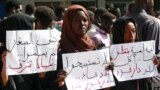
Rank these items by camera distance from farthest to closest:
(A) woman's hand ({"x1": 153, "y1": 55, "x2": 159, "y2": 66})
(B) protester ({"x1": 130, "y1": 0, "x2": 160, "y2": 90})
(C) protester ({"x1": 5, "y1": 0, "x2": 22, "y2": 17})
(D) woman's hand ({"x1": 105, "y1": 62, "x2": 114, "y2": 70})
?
1. (C) protester ({"x1": 5, "y1": 0, "x2": 22, "y2": 17})
2. (B) protester ({"x1": 130, "y1": 0, "x2": 160, "y2": 90})
3. (A) woman's hand ({"x1": 153, "y1": 55, "x2": 159, "y2": 66})
4. (D) woman's hand ({"x1": 105, "y1": 62, "x2": 114, "y2": 70})

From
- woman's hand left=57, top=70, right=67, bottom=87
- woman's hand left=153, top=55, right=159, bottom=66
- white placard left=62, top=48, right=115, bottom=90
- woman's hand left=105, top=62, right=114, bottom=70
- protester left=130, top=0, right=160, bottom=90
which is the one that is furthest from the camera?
protester left=130, top=0, right=160, bottom=90

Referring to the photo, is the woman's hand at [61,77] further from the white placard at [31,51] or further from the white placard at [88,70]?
the white placard at [31,51]

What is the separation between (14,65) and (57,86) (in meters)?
0.42

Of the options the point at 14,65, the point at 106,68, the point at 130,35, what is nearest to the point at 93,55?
the point at 106,68

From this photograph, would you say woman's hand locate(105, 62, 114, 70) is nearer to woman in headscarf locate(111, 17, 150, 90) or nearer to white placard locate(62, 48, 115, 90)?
white placard locate(62, 48, 115, 90)

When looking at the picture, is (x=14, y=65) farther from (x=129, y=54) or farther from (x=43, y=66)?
(x=129, y=54)

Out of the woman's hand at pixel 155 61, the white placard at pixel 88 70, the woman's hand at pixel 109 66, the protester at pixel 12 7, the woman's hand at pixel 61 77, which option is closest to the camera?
the woman's hand at pixel 61 77

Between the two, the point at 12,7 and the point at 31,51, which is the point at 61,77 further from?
the point at 12,7

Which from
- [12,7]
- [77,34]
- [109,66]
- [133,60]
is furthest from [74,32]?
[12,7]

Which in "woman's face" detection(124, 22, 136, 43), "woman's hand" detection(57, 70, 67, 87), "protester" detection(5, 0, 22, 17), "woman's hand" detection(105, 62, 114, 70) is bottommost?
"woman's hand" detection(57, 70, 67, 87)

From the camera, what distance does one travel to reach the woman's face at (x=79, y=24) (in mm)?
3398

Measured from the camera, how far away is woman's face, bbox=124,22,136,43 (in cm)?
374

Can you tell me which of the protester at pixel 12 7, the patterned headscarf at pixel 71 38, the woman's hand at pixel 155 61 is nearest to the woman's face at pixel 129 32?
the woman's hand at pixel 155 61

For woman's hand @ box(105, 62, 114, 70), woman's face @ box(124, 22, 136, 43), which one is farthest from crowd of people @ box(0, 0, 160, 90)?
woman's hand @ box(105, 62, 114, 70)
